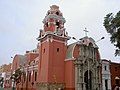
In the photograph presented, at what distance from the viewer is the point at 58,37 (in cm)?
4144

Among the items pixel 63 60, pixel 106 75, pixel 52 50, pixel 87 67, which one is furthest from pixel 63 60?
pixel 106 75

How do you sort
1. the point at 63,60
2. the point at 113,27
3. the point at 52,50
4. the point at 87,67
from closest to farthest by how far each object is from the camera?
1. the point at 113,27
2. the point at 52,50
3. the point at 87,67
4. the point at 63,60

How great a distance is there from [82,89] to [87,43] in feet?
32.5

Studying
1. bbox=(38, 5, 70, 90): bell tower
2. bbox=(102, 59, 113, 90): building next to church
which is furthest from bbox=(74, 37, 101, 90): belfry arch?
bbox=(38, 5, 70, 90): bell tower

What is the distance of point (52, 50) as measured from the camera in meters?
40.2

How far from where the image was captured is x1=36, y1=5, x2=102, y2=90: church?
39.1 metres

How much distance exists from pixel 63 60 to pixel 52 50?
319cm

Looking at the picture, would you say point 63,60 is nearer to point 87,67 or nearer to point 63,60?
point 63,60

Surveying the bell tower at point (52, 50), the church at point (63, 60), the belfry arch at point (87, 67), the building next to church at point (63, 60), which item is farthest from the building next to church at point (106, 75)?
the bell tower at point (52, 50)

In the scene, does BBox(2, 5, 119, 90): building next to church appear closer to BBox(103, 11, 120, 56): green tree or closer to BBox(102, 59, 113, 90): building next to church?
BBox(102, 59, 113, 90): building next to church

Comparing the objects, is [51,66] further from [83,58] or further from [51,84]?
[83,58]

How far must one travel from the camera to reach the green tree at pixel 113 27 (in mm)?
23875

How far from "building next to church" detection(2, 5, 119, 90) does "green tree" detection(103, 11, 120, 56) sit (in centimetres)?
1500

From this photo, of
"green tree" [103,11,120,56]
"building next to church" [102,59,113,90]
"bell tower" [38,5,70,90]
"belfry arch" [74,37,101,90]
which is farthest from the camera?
"building next to church" [102,59,113,90]
